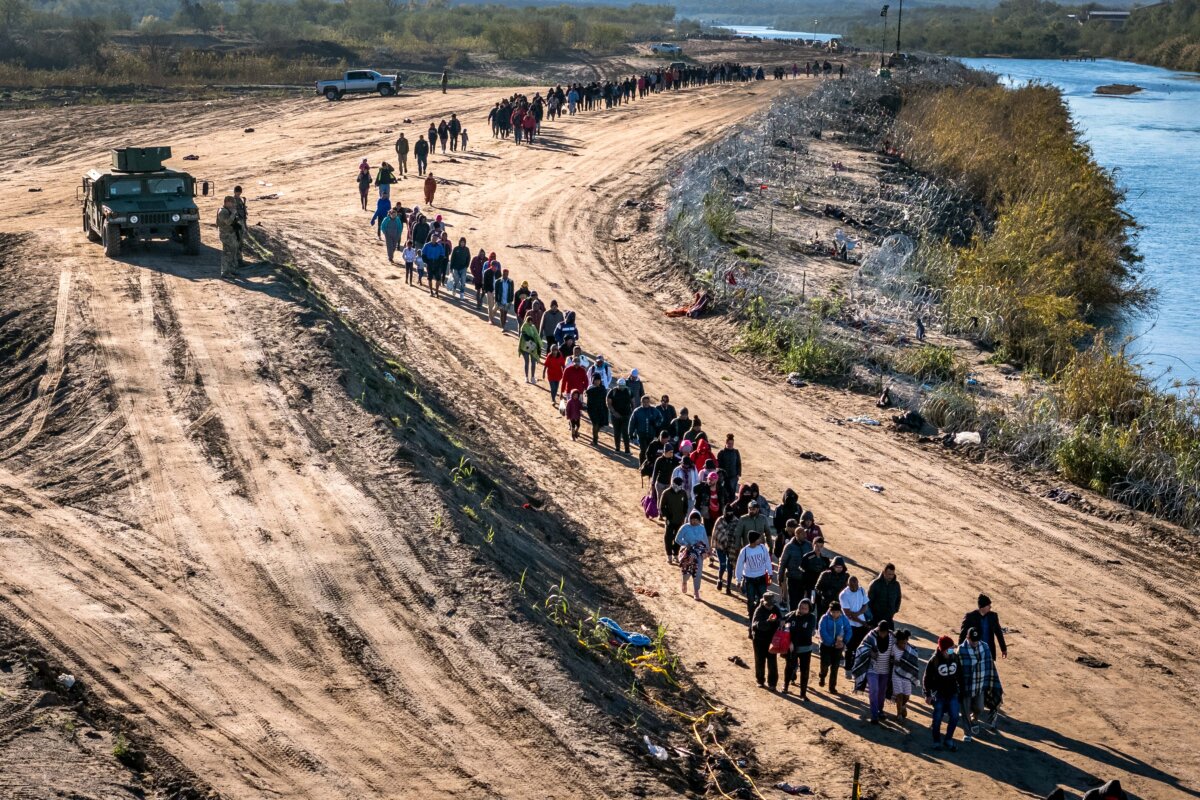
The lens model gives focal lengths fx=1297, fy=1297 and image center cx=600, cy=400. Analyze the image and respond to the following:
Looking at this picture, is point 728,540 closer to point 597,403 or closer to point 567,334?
point 597,403

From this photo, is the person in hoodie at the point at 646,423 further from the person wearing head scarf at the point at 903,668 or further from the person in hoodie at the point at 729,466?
A: the person wearing head scarf at the point at 903,668

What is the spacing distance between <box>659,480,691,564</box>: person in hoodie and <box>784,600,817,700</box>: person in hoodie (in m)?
2.77

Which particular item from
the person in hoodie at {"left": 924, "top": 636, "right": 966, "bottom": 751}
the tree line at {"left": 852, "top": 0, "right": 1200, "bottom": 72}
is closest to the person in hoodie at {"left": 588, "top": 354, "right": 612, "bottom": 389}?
the person in hoodie at {"left": 924, "top": 636, "right": 966, "bottom": 751}

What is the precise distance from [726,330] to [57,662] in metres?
18.5

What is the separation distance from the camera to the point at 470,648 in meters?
13.0

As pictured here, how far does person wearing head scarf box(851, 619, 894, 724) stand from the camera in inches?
521

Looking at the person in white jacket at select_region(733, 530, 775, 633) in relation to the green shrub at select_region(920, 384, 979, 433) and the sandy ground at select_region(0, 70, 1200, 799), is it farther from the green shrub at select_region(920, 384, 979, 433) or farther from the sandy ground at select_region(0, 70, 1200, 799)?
the green shrub at select_region(920, 384, 979, 433)

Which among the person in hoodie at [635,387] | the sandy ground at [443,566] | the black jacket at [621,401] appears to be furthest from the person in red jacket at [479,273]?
the black jacket at [621,401]

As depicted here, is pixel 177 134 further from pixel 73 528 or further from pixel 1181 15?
pixel 1181 15

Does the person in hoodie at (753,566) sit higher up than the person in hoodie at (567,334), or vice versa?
the person in hoodie at (567,334)

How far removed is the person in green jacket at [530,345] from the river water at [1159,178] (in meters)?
14.2

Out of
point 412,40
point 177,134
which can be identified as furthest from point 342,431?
point 412,40

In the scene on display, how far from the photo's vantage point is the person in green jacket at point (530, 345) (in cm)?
2286

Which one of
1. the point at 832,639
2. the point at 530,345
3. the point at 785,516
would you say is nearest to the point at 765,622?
the point at 832,639
